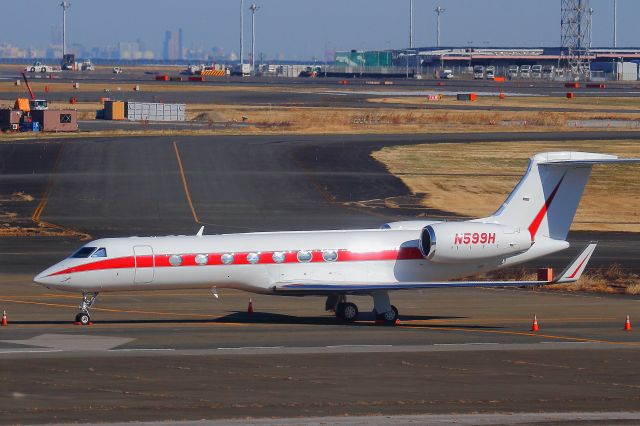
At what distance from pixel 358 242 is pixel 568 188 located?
23.0 feet

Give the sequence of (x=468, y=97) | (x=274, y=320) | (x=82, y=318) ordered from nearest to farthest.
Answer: (x=82, y=318) → (x=274, y=320) → (x=468, y=97)

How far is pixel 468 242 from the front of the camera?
113ft

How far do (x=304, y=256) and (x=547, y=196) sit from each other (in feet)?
26.3

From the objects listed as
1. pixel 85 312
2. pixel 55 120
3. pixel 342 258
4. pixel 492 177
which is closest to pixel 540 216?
pixel 342 258

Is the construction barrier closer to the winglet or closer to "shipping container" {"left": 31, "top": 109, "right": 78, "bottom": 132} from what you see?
"shipping container" {"left": 31, "top": 109, "right": 78, "bottom": 132}

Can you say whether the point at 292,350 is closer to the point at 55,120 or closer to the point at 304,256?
the point at 304,256

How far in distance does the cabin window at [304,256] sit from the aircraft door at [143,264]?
4374mm

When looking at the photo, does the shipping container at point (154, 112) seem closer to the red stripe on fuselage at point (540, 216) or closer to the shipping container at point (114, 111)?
the shipping container at point (114, 111)

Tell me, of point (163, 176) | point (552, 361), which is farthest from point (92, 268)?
point (163, 176)

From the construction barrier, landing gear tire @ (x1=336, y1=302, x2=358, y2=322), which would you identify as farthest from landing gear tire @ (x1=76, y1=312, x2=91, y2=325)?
the construction barrier

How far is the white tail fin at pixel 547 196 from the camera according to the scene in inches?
1421

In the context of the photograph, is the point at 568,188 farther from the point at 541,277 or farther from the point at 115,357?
the point at 115,357

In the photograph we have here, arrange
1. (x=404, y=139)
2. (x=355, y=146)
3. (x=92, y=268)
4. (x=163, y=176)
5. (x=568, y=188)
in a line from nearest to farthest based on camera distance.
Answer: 1. (x=92, y=268)
2. (x=568, y=188)
3. (x=163, y=176)
4. (x=355, y=146)
5. (x=404, y=139)

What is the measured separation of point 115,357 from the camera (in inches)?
1137
